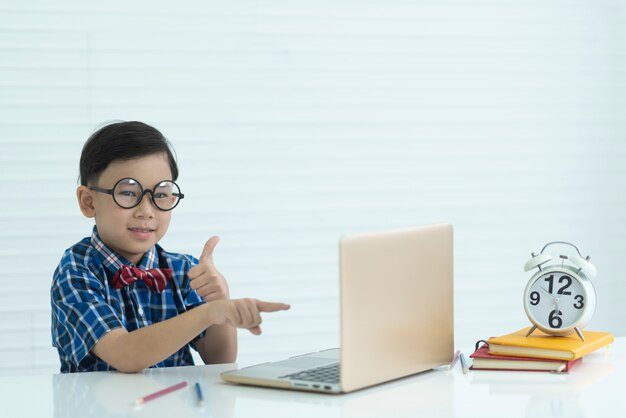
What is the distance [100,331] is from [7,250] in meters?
1.54

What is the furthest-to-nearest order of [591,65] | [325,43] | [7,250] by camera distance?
[591,65]
[325,43]
[7,250]

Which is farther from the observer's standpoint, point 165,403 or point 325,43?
point 325,43

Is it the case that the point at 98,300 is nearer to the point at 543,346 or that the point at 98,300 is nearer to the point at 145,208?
the point at 145,208

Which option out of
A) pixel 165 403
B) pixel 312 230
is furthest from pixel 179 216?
pixel 165 403

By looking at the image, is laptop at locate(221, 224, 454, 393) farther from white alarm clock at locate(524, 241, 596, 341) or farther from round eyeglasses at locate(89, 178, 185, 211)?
round eyeglasses at locate(89, 178, 185, 211)

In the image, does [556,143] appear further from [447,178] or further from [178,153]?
[178,153]

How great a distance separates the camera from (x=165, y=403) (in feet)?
3.88

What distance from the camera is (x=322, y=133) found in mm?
3066

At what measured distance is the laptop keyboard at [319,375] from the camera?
4.11 feet

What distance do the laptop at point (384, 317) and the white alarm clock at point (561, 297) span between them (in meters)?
0.15

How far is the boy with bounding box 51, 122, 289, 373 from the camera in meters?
1.43

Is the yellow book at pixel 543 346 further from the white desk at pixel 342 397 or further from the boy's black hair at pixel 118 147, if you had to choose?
the boy's black hair at pixel 118 147

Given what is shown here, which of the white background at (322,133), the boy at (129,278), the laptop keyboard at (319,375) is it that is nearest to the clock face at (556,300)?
the laptop keyboard at (319,375)

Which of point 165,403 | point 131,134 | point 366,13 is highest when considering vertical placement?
point 366,13
